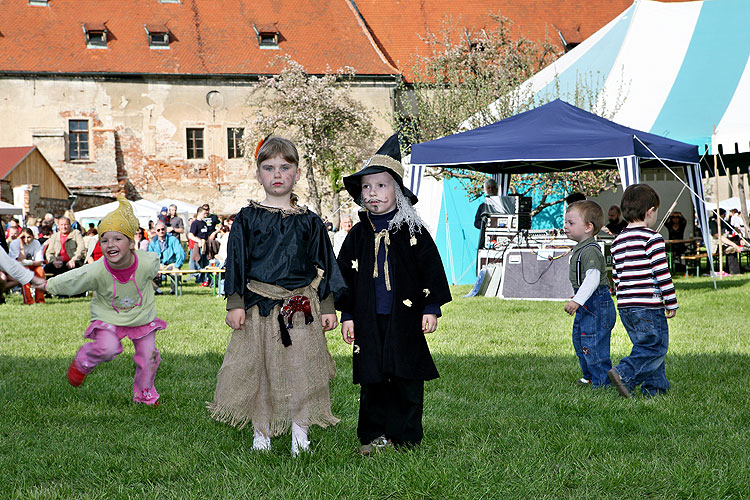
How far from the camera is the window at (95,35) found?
36594 mm

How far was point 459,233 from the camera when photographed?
16.7 meters

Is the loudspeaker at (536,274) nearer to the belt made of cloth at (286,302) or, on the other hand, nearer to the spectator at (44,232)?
the belt made of cloth at (286,302)

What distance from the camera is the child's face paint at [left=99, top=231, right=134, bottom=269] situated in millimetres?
4934

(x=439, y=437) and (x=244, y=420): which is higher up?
(x=244, y=420)

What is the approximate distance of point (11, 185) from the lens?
31.0 m

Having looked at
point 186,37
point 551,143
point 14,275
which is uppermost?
point 186,37

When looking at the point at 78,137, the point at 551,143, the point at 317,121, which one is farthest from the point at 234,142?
the point at 551,143

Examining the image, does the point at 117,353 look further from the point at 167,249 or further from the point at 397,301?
the point at 167,249

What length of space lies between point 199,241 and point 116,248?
Answer: 12967mm

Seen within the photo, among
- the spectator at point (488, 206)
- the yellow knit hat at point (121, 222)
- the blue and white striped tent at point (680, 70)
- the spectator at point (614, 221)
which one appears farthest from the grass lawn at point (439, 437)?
the blue and white striped tent at point (680, 70)

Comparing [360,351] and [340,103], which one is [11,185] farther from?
[360,351]

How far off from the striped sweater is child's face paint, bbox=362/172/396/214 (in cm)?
202

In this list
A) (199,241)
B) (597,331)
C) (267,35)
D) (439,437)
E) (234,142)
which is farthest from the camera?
(267,35)

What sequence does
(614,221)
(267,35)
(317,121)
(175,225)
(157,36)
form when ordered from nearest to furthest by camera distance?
(614,221) < (175,225) < (317,121) < (157,36) < (267,35)
